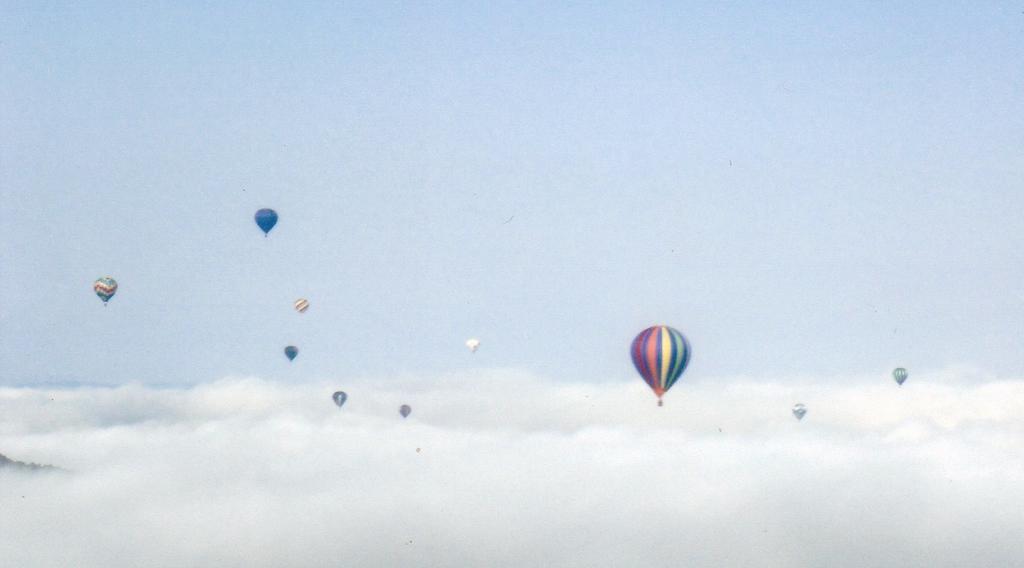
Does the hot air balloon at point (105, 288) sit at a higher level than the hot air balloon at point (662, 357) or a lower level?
higher

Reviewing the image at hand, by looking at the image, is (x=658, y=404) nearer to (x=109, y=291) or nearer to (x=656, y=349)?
(x=656, y=349)

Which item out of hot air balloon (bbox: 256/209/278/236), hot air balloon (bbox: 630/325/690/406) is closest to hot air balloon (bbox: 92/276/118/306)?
hot air balloon (bbox: 256/209/278/236)

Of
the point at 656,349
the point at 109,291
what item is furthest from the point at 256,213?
the point at 656,349

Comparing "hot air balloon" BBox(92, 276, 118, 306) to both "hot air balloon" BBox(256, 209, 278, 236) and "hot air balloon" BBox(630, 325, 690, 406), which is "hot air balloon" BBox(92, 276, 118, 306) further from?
"hot air balloon" BBox(630, 325, 690, 406)

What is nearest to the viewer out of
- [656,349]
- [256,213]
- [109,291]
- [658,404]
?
[658,404]

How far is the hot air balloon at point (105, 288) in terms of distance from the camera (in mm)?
193675

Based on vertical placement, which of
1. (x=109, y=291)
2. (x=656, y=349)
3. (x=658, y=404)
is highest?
(x=109, y=291)

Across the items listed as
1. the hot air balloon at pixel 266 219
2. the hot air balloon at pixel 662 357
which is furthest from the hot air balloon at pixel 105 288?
the hot air balloon at pixel 662 357

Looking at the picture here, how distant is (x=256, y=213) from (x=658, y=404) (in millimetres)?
81818

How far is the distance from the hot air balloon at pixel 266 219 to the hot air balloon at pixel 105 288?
38868 millimetres

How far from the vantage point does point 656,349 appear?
155 m

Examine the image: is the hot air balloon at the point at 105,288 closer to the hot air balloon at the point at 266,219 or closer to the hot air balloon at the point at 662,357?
the hot air balloon at the point at 266,219

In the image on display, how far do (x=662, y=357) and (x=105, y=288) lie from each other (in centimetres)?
10874

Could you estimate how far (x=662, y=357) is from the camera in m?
154
